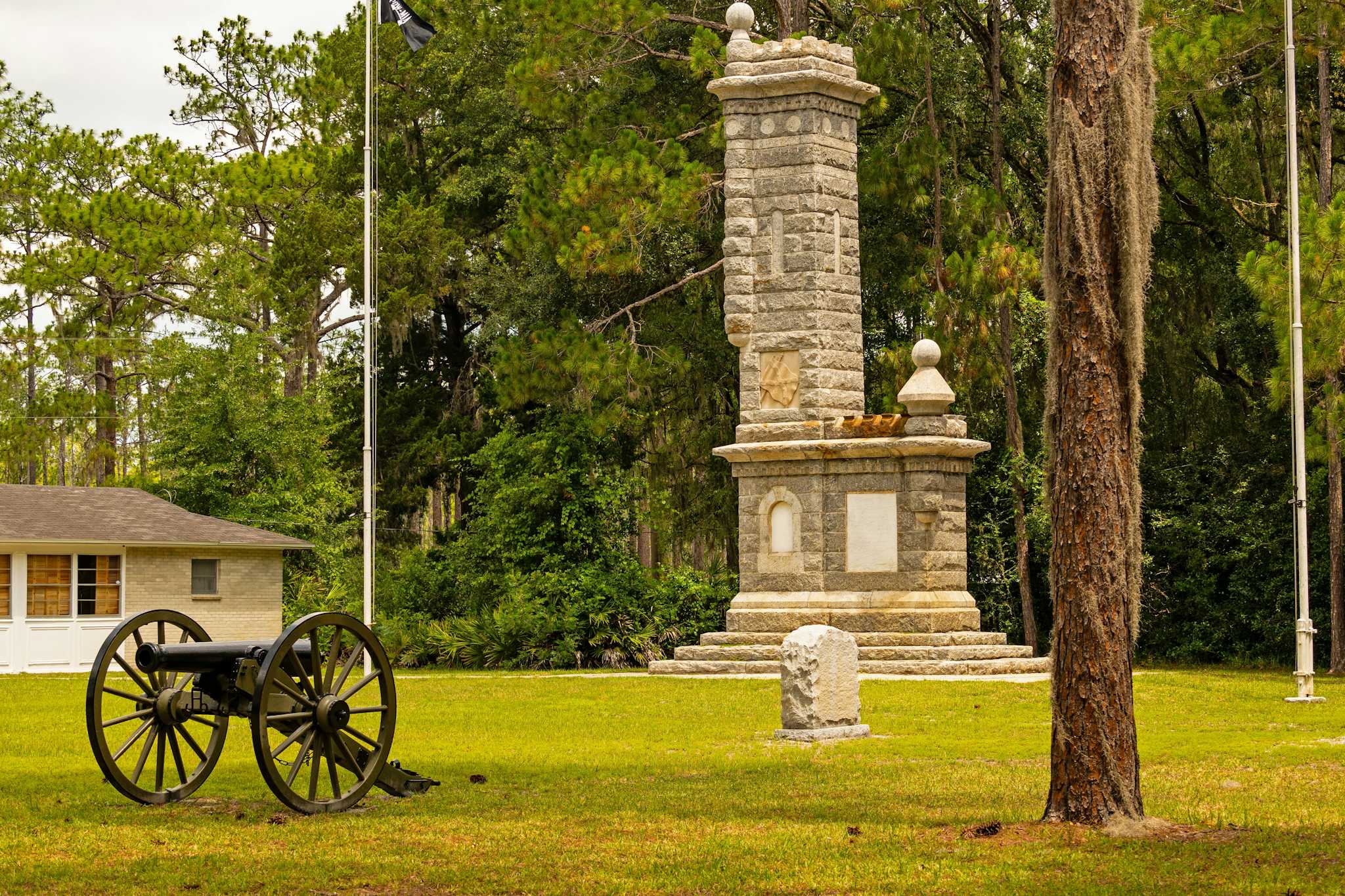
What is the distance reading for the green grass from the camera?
8680 mm

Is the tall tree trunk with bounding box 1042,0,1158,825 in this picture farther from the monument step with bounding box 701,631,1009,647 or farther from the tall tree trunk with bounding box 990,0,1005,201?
the tall tree trunk with bounding box 990,0,1005,201

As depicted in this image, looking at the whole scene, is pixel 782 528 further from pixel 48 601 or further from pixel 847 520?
pixel 48 601

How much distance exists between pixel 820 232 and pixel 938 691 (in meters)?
7.88

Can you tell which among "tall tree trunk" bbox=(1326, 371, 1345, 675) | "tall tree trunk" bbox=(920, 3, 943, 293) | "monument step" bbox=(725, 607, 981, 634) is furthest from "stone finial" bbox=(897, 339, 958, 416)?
"tall tree trunk" bbox=(1326, 371, 1345, 675)

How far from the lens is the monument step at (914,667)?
22.9 m

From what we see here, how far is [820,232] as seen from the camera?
25.3 metres

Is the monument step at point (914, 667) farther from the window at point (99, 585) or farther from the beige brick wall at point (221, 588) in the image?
the window at point (99, 585)

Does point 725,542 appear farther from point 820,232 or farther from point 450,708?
point 450,708

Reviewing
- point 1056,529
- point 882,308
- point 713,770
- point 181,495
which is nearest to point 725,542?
point 882,308

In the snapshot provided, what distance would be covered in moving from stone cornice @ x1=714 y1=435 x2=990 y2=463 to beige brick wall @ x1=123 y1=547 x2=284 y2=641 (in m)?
11.4

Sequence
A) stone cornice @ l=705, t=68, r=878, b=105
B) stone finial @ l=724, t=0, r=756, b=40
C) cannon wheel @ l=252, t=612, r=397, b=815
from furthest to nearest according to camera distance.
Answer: stone finial @ l=724, t=0, r=756, b=40 → stone cornice @ l=705, t=68, r=878, b=105 → cannon wheel @ l=252, t=612, r=397, b=815

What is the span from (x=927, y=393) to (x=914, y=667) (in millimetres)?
3830

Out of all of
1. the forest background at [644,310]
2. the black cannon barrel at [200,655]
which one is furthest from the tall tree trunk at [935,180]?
the black cannon barrel at [200,655]

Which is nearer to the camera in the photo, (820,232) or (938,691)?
(938,691)
